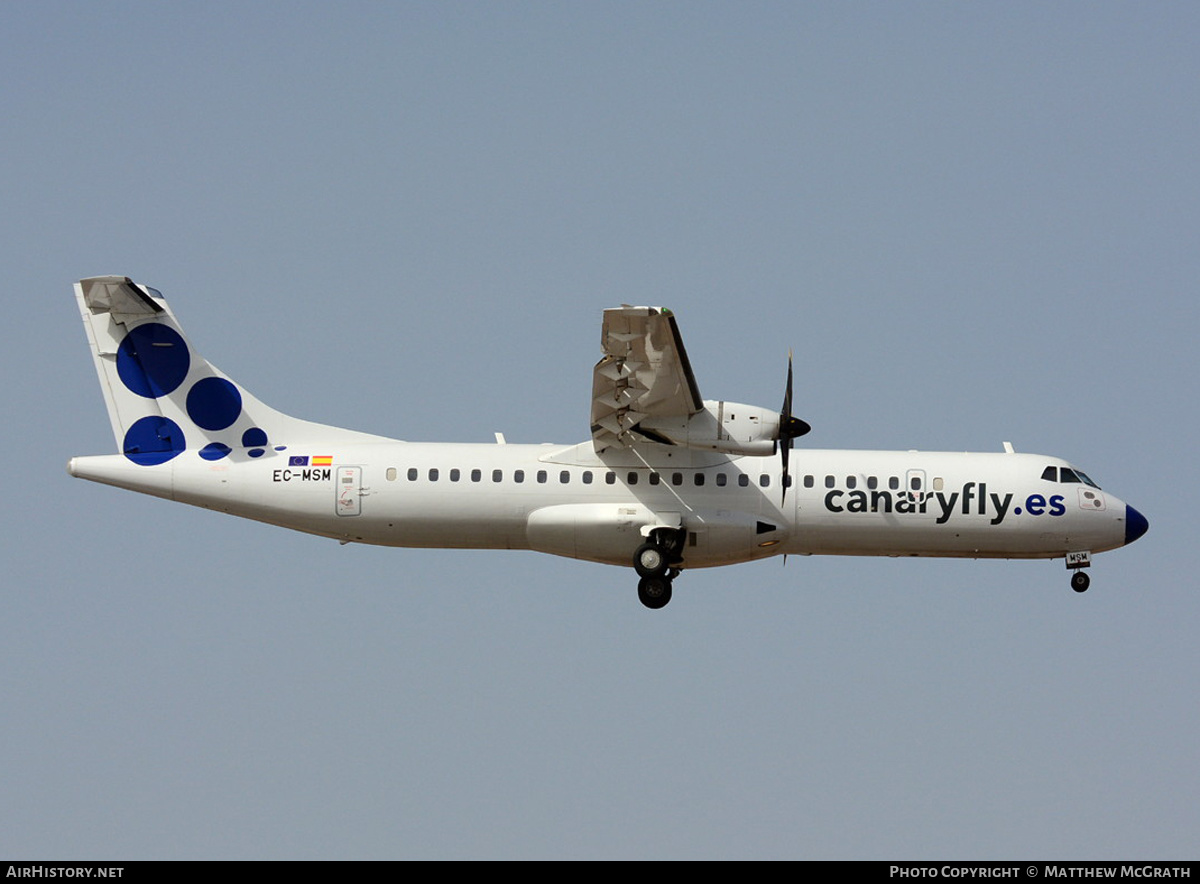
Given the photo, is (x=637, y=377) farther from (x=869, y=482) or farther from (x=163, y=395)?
(x=163, y=395)

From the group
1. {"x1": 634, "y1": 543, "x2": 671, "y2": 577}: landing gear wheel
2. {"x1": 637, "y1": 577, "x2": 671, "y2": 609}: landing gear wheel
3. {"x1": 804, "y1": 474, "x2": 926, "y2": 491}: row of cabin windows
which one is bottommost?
{"x1": 637, "y1": 577, "x2": 671, "y2": 609}: landing gear wheel

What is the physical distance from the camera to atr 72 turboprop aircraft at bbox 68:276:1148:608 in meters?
30.0

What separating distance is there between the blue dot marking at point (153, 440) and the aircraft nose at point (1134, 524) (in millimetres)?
19359

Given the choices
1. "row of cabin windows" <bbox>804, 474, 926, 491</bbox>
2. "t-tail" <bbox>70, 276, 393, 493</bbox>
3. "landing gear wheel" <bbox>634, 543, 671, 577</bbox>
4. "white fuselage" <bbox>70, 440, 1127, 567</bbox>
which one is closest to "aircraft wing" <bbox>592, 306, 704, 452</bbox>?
"white fuselage" <bbox>70, 440, 1127, 567</bbox>

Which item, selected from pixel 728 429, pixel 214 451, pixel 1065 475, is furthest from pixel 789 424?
pixel 214 451

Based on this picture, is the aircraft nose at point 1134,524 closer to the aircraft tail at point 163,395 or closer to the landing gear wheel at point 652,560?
the landing gear wheel at point 652,560

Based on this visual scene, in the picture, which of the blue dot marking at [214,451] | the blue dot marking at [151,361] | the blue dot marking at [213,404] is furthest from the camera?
the blue dot marking at [151,361]

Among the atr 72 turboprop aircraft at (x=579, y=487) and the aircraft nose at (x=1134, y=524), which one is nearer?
the atr 72 turboprop aircraft at (x=579, y=487)

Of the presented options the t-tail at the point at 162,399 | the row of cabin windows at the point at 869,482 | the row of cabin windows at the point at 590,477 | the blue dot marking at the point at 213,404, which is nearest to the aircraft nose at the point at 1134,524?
the row of cabin windows at the point at 869,482

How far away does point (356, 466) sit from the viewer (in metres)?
30.3

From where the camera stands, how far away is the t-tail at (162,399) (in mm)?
30672

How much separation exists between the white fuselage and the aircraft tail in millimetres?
357

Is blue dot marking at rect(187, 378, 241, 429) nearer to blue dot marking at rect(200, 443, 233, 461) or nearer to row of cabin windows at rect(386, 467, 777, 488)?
blue dot marking at rect(200, 443, 233, 461)

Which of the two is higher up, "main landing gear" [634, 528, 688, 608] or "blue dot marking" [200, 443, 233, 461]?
"blue dot marking" [200, 443, 233, 461]
